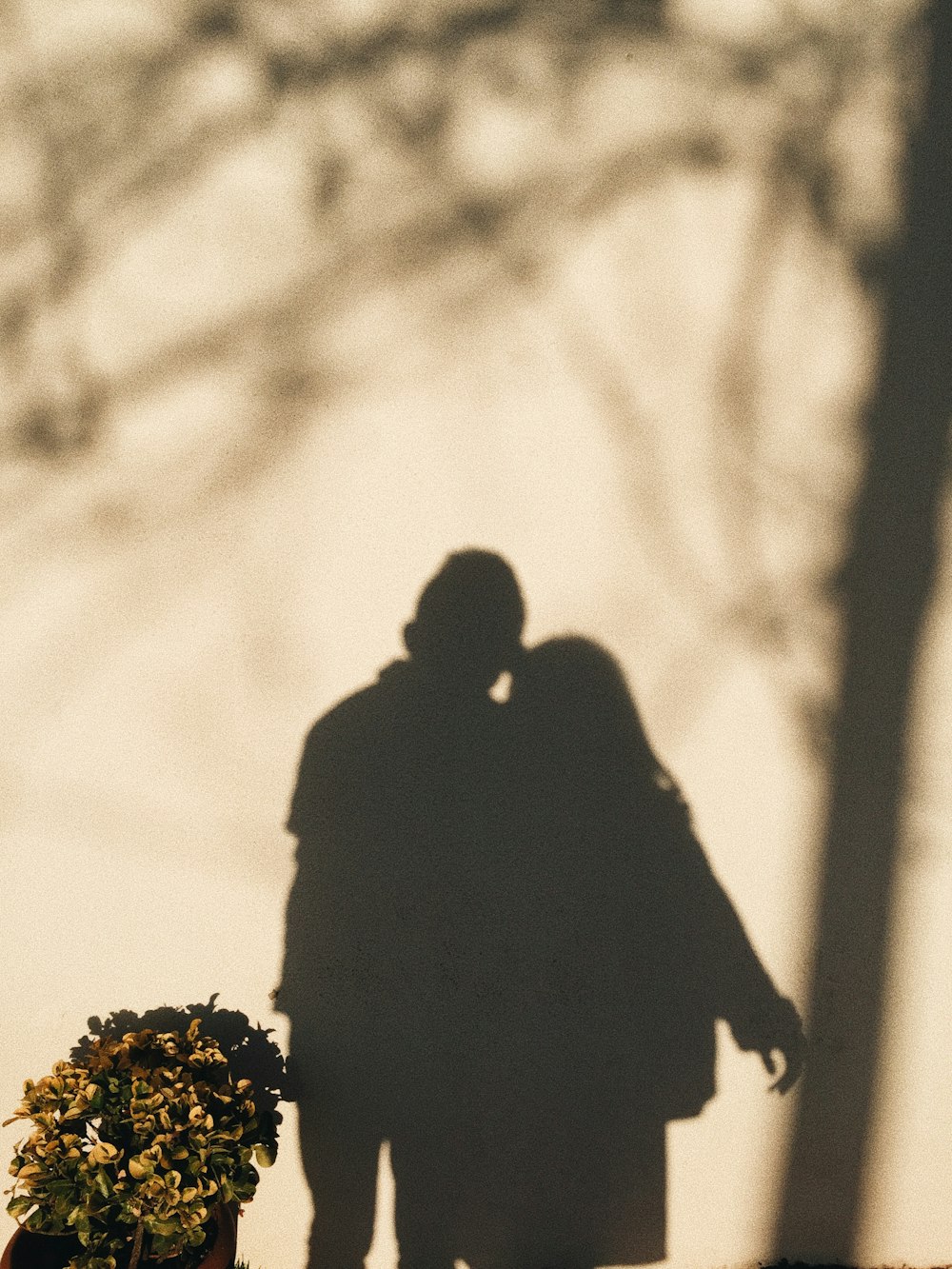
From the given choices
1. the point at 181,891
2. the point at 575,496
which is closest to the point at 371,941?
the point at 181,891

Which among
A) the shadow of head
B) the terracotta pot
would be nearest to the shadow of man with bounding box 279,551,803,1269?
the shadow of head

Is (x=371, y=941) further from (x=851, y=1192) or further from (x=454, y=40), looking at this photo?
(x=454, y=40)

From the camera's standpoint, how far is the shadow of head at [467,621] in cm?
221

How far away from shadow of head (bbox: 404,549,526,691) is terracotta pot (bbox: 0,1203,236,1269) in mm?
1485

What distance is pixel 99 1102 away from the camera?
1969mm

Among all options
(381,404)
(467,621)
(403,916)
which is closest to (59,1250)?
(403,916)

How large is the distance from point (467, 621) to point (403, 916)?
86 cm

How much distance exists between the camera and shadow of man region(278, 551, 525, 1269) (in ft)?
7.36

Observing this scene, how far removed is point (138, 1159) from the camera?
1845mm

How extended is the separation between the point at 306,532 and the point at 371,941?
1.16m

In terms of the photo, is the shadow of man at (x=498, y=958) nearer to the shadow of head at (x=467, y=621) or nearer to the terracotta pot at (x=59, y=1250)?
the shadow of head at (x=467, y=621)

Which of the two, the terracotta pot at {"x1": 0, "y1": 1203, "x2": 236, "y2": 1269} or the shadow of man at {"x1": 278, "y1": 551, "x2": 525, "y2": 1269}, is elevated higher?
the shadow of man at {"x1": 278, "y1": 551, "x2": 525, "y2": 1269}

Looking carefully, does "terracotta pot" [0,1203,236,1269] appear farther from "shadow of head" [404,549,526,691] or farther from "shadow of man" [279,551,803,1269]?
"shadow of head" [404,549,526,691]

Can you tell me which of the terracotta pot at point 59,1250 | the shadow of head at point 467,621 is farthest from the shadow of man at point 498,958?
the terracotta pot at point 59,1250
